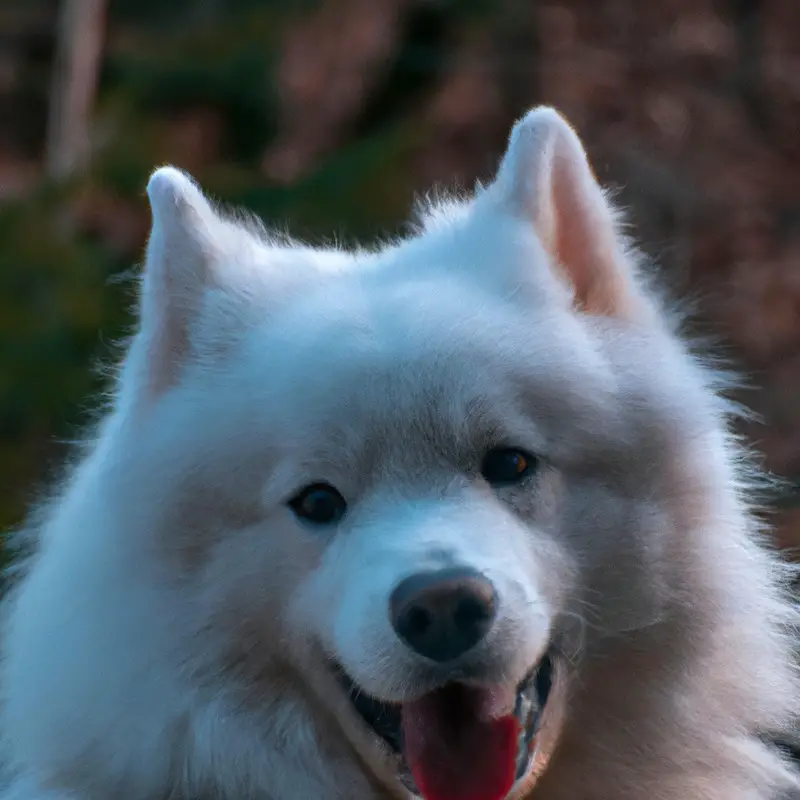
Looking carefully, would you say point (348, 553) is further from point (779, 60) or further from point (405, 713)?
point (779, 60)

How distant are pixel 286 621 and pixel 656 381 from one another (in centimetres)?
98

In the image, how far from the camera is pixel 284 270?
334 centimetres

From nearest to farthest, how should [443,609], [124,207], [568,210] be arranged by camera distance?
[443,609], [568,210], [124,207]

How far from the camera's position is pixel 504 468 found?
2963 millimetres

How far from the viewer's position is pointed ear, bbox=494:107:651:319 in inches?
130

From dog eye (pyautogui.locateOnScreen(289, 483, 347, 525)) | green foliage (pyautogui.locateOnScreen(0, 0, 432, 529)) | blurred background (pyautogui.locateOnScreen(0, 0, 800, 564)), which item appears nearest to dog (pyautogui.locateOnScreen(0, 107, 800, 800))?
dog eye (pyautogui.locateOnScreen(289, 483, 347, 525))

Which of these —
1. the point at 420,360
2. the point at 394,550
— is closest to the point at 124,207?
the point at 420,360

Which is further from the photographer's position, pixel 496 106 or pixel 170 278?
pixel 496 106

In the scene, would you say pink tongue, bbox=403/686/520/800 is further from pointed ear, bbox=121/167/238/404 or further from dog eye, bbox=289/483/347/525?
pointed ear, bbox=121/167/238/404

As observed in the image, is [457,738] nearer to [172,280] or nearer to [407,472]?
[407,472]

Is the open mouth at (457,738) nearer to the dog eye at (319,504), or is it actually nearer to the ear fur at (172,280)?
the dog eye at (319,504)

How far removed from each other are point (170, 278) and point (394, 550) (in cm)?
90

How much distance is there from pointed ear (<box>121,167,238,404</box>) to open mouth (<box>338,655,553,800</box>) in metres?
0.82

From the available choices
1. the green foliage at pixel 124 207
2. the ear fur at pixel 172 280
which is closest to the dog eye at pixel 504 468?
the ear fur at pixel 172 280
